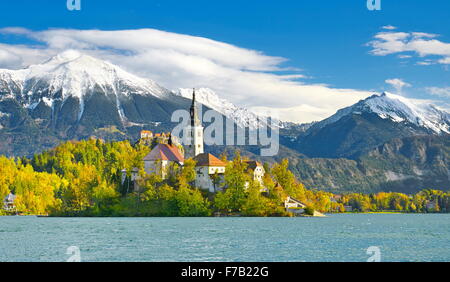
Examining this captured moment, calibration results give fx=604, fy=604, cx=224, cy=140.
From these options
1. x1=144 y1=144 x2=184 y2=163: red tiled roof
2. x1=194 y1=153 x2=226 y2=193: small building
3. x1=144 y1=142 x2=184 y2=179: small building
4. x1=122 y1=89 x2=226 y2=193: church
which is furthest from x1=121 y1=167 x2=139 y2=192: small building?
x1=194 y1=153 x2=226 y2=193: small building

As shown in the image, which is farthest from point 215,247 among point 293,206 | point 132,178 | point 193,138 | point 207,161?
point 193,138

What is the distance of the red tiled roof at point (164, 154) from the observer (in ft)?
558

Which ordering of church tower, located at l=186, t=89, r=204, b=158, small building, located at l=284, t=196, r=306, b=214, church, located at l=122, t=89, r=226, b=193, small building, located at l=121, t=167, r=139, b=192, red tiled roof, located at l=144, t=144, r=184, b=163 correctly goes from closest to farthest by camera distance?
church, located at l=122, t=89, r=226, b=193, small building, located at l=284, t=196, r=306, b=214, small building, located at l=121, t=167, r=139, b=192, red tiled roof, located at l=144, t=144, r=184, b=163, church tower, located at l=186, t=89, r=204, b=158

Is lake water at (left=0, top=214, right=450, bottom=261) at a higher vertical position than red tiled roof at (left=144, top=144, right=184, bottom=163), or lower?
lower

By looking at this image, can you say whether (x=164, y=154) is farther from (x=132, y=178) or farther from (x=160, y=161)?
(x=132, y=178)

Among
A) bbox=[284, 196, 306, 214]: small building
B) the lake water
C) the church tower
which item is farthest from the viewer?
the church tower

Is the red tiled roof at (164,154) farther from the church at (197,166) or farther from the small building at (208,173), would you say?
the small building at (208,173)

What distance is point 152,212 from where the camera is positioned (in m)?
160

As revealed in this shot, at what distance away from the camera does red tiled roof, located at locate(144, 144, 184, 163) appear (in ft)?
558

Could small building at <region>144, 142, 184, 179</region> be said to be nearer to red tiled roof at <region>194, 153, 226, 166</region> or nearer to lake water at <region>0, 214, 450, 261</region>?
red tiled roof at <region>194, 153, 226, 166</region>

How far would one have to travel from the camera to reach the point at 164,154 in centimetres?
17238
